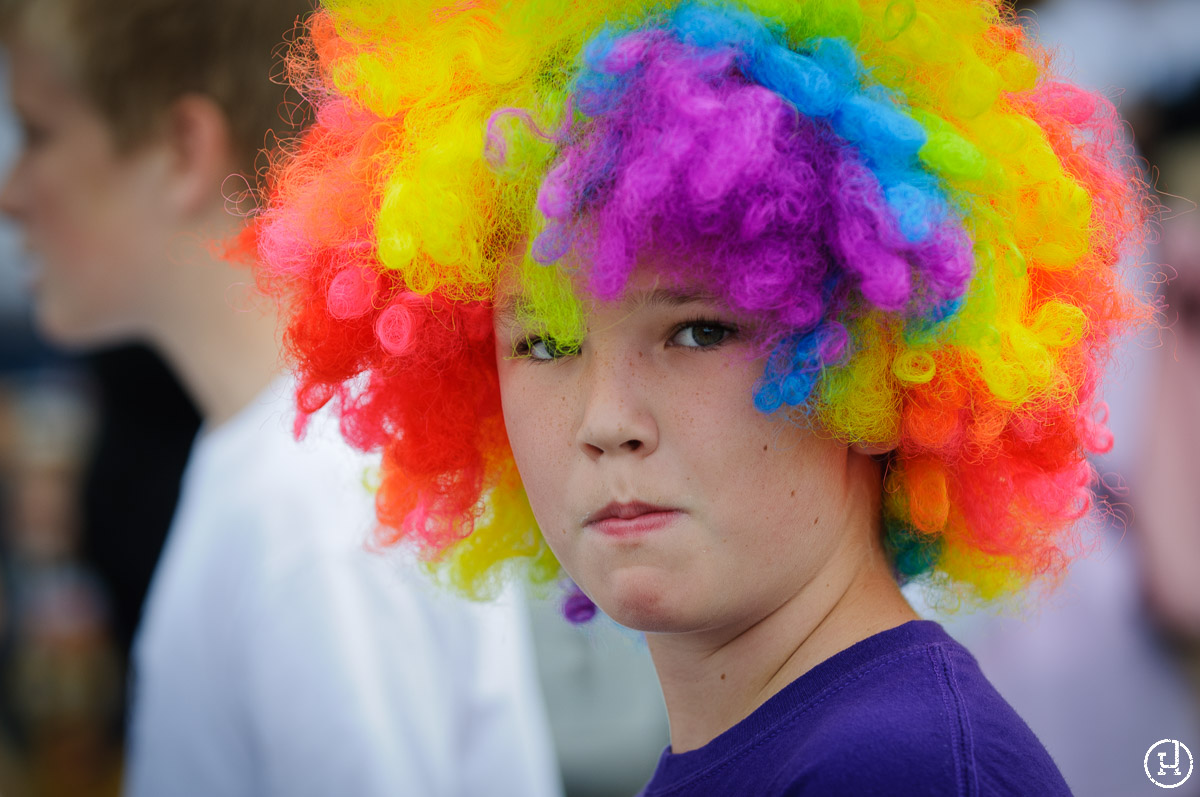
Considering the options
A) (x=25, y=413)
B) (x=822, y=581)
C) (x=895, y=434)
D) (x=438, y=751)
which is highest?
(x=895, y=434)

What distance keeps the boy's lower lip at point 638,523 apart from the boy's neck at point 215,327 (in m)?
1.65

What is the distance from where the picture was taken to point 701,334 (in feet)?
4.23

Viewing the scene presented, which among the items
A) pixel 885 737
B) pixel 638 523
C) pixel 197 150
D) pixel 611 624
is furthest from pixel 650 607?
pixel 197 150

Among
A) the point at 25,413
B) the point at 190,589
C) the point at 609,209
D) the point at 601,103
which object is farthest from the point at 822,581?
the point at 25,413

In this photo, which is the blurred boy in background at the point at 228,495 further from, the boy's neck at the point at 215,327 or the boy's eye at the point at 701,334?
the boy's eye at the point at 701,334

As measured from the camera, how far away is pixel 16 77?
269 centimetres

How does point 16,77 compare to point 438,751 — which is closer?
point 438,751

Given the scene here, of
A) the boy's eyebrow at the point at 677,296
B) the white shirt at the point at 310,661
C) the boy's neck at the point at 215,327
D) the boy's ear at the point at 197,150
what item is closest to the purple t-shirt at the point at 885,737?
the boy's eyebrow at the point at 677,296

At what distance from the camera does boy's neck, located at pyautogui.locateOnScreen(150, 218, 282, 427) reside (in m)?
2.70

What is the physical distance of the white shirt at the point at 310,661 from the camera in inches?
83.9

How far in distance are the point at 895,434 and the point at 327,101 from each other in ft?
3.58

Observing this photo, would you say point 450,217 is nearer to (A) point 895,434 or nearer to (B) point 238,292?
(A) point 895,434

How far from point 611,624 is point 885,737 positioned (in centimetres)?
98

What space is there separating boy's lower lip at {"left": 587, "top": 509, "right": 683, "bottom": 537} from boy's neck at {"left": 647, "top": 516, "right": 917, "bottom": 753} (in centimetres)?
22
